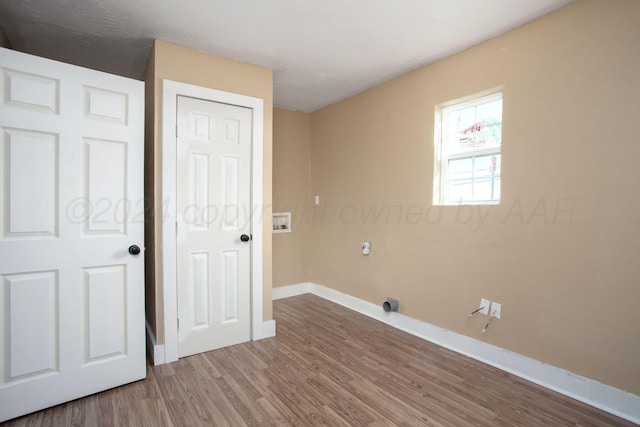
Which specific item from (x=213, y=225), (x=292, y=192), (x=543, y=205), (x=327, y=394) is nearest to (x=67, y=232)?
(x=213, y=225)

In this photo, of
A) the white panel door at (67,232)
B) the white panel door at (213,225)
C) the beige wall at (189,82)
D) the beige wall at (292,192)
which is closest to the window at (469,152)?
the beige wall at (189,82)

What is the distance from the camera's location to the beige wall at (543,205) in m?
1.86

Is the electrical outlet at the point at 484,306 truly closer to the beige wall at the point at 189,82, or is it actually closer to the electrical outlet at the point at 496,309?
the electrical outlet at the point at 496,309

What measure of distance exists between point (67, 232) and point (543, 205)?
321cm

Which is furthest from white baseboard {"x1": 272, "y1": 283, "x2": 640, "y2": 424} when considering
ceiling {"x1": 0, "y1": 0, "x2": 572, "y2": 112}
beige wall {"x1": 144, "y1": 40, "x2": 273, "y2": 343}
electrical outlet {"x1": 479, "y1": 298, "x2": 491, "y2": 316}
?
ceiling {"x1": 0, "y1": 0, "x2": 572, "y2": 112}

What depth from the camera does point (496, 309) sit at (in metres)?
2.42

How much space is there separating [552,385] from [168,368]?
9.23 ft

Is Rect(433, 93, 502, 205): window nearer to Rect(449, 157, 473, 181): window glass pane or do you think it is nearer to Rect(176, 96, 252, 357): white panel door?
Rect(449, 157, 473, 181): window glass pane

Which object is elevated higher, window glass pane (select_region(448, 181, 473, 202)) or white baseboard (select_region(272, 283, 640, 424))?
window glass pane (select_region(448, 181, 473, 202))

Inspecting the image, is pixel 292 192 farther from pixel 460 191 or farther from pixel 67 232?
pixel 67 232

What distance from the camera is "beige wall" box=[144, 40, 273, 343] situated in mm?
2484

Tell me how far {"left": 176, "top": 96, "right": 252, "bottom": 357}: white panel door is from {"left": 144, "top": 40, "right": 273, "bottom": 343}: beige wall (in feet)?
0.52

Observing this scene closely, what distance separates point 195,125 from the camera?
263 centimetres

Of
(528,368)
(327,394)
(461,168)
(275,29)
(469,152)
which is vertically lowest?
(327,394)
